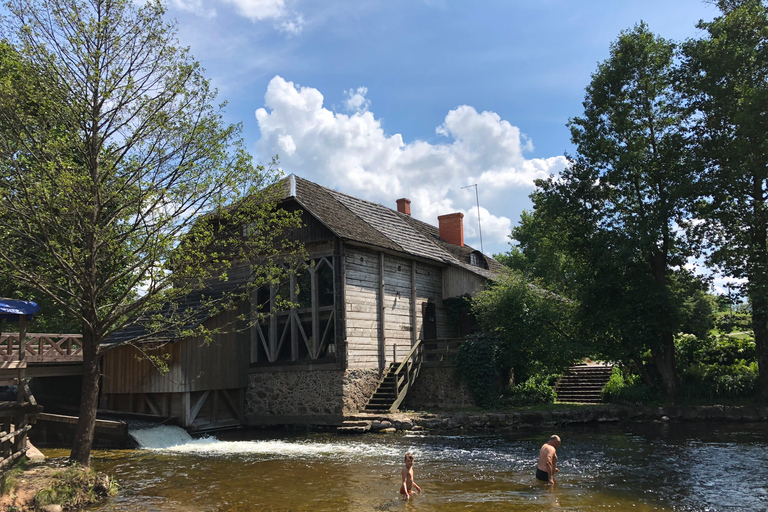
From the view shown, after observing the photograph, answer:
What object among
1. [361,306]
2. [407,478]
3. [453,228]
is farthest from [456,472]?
[453,228]

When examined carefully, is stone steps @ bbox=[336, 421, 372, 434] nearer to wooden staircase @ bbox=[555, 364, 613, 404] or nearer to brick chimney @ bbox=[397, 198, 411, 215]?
wooden staircase @ bbox=[555, 364, 613, 404]

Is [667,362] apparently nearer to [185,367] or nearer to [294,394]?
[294,394]

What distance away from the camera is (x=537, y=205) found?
23.5 meters

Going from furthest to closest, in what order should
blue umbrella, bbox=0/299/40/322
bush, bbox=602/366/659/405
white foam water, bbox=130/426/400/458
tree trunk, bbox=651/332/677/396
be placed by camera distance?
1. tree trunk, bbox=651/332/677/396
2. bush, bbox=602/366/659/405
3. white foam water, bbox=130/426/400/458
4. blue umbrella, bbox=0/299/40/322

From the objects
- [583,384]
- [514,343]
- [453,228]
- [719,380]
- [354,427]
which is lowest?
[354,427]

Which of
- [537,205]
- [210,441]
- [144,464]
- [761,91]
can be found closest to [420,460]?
[144,464]

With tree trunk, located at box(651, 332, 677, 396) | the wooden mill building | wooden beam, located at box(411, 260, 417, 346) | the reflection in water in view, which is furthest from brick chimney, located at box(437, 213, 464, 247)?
the reflection in water

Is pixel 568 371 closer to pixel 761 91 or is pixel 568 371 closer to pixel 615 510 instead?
pixel 761 91

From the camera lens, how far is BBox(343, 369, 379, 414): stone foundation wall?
19.3 m

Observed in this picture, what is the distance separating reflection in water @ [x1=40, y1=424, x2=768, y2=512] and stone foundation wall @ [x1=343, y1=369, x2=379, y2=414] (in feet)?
5.93

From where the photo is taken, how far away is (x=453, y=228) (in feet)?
97.7

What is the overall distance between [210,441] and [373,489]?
8.84 meters

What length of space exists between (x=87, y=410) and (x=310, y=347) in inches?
398

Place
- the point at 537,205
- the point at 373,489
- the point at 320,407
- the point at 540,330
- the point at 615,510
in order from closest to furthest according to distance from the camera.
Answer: the point at 615,510
the point at 373,489
the point at 320,407
the point at 540,330
the point at 537,205
